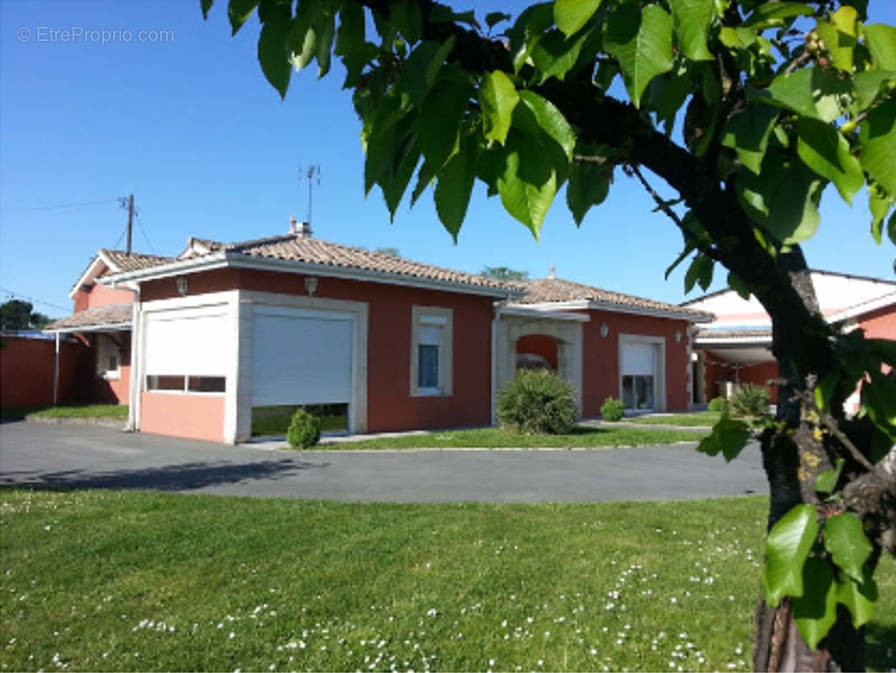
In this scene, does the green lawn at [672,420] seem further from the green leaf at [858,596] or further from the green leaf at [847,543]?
the green leaf at [847,543]

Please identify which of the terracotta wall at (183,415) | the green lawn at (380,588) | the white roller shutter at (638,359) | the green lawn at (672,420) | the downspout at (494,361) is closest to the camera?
the green lawn at (380,588)

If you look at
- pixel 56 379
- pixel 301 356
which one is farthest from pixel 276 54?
pixel 56 379

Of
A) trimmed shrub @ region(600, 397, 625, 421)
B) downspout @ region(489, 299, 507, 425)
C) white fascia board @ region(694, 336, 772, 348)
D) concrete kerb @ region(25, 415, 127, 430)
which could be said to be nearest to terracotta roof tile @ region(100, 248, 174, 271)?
concrete kerb @ region(25, 415, 127, 430)

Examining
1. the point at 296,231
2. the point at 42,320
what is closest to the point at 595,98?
the point at 296,231

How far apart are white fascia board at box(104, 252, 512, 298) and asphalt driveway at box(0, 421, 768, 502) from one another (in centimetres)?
404

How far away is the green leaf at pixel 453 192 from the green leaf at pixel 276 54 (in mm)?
413

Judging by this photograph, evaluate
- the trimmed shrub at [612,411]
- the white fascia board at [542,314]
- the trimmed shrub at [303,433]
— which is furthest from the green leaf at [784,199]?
the trimmed shrub at [612,411]

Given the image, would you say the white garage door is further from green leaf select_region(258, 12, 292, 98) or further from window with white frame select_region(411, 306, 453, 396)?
green leaf select_region(258, 12, 292, 98)

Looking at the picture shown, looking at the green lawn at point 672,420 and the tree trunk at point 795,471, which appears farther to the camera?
the green lawn at point 672,420

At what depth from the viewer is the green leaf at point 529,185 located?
3.24 ft

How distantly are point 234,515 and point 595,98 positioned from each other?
6646 mm

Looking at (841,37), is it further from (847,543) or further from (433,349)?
(433,349)

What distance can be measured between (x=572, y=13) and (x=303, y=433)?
42.7 ft

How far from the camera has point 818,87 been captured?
41.7 inches
